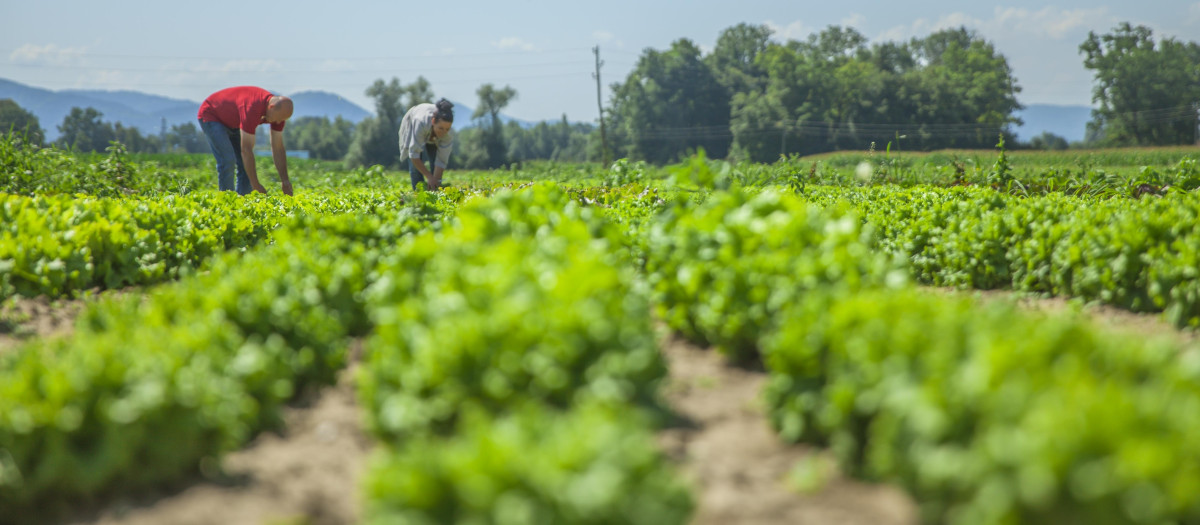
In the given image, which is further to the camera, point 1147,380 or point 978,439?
point 1147,380

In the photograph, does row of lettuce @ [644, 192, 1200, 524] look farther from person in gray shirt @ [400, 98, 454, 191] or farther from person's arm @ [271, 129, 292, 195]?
person's arm @ [271, 129, 292, 195]

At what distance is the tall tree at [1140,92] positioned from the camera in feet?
249

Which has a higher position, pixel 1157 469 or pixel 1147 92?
pixel 1147 92

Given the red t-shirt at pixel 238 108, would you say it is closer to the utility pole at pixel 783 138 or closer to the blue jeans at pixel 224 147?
the blue jeans at pixel 224 147

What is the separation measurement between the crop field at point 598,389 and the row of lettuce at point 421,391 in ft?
0.03

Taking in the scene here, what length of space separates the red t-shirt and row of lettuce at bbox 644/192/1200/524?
675cm

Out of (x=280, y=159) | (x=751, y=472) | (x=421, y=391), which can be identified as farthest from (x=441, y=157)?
(x=751, y=472)

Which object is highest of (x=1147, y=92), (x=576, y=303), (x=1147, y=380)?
(x=1147, y=92)

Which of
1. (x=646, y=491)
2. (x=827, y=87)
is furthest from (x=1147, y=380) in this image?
(x=827, y=87)

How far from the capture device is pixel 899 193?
8.63 metres

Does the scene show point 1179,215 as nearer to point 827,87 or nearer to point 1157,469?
point 1157,469

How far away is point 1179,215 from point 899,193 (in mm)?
3673

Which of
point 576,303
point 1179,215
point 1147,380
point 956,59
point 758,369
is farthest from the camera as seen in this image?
point 956,59

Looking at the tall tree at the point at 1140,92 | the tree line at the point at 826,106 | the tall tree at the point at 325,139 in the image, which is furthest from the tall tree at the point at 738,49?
the tall tree at the point at 325,139
